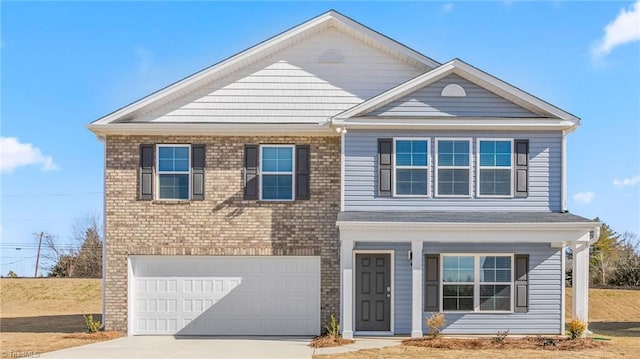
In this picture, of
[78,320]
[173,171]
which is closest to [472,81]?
[173,171]

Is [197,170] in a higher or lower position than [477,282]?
higher

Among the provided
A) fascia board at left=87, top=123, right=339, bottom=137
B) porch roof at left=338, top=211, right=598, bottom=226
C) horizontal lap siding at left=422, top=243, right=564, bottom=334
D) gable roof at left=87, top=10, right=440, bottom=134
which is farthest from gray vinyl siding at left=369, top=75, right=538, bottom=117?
horizontal lap siding at left=422, top=243, right=564, bottom=334

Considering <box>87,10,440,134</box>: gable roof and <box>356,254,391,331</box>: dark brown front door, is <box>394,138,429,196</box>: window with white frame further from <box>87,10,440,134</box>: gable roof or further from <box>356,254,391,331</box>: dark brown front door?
<box>87,10,440,134</box>: gable roof

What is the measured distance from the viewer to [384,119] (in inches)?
596

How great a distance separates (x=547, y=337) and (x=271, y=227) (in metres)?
7.05

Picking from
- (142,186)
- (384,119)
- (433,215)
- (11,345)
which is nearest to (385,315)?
(433,215)

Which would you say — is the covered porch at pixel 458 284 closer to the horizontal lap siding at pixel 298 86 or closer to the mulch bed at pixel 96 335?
the horizontal lap siding at pixel 298 86

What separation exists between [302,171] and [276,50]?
3.42 metres

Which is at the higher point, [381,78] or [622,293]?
[381,78]

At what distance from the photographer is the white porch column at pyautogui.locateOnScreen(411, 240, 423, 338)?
1420cm

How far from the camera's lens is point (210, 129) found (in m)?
15.9

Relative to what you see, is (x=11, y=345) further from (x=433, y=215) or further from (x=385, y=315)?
(x=433, y=215)

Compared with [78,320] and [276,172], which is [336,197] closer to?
[276,172]

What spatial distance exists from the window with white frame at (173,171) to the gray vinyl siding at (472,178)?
4108mm
